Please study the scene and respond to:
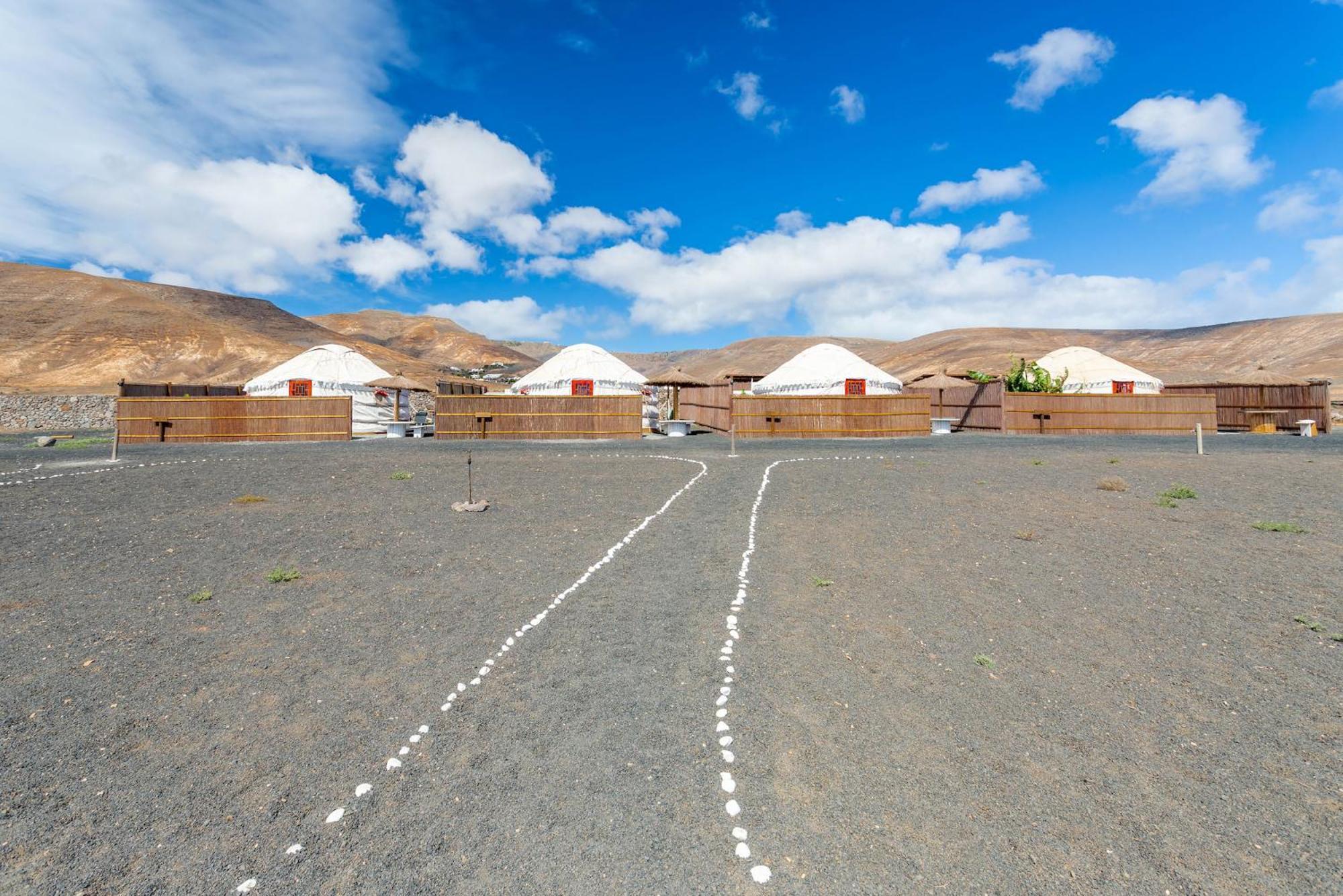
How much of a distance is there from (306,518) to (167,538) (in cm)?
149

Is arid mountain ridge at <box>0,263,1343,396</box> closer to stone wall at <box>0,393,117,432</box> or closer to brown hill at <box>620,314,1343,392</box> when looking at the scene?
brown hill at <box>620,314,1343,392</box>

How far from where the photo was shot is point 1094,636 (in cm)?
453

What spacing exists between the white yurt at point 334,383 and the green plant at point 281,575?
2230 centimetres

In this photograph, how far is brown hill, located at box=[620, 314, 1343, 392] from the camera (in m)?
66.0

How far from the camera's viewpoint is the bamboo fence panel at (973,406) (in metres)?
25.9

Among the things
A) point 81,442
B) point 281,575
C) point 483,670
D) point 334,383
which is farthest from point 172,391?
point 483,670

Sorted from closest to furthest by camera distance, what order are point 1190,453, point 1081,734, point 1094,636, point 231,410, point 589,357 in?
point 1081,734 → point 1094,636 → point 1190,453 → point 231,410 → point 589,357

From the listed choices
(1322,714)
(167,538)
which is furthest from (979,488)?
(167,538)

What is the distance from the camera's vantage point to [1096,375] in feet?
116

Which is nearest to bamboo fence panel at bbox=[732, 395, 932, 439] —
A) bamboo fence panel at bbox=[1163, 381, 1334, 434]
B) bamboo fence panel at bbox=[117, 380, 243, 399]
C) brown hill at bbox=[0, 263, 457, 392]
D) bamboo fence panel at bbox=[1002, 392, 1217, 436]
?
bamboo fence panel at bbox=[1002, 392, 1217, 436]

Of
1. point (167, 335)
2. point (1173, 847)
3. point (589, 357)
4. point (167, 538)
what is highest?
point (167, 335)

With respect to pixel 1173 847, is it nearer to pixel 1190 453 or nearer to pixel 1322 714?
pixel 1322 714

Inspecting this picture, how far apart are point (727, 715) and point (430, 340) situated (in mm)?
129534

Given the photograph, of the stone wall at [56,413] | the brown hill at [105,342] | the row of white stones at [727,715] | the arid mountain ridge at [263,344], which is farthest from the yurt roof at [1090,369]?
the brown hill at [105,342]
